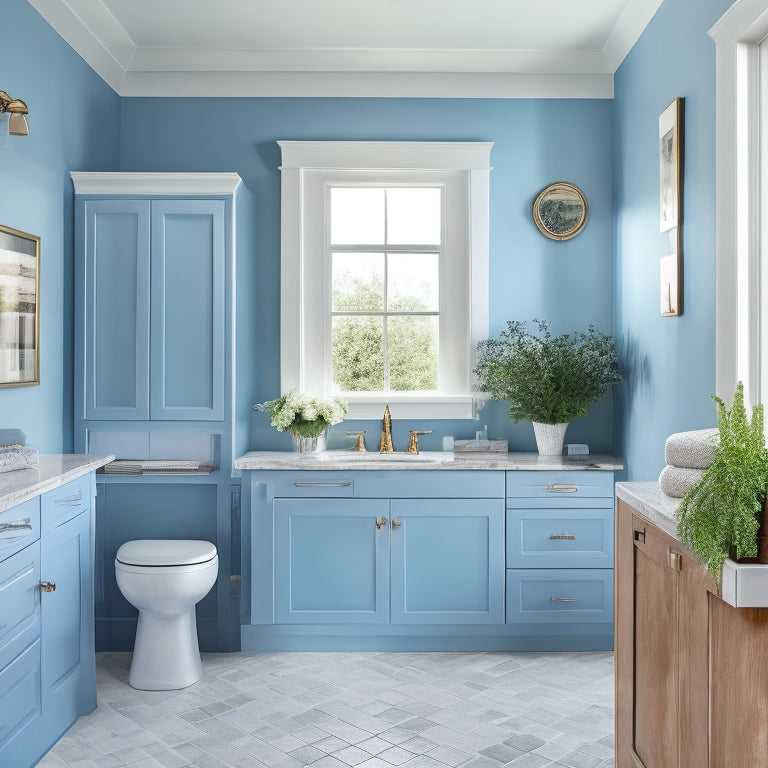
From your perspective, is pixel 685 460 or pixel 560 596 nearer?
pixel 685 460

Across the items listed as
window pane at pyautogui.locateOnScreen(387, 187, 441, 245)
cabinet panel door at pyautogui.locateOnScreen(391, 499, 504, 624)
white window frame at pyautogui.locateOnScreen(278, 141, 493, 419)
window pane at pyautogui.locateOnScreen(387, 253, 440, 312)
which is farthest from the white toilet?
window pane at pyautogui.locateOnScreen(387, 187, 441, 245)

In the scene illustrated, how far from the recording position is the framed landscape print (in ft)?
9.40

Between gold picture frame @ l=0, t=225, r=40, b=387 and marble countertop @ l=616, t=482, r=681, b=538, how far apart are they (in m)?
2.18

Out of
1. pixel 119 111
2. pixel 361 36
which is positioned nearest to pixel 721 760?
pixel 361 36

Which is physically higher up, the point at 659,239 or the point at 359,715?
the point at 659,239

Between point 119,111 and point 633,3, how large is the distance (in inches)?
98.1

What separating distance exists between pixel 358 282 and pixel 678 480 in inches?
91.9

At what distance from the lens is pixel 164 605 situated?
3.13m

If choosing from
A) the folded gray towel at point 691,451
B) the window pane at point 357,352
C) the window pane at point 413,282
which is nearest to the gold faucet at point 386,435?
the window pane at point 357,352

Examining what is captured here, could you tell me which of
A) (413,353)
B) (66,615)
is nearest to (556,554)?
(413,353)

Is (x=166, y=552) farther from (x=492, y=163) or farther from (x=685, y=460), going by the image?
(x=492, y=163)

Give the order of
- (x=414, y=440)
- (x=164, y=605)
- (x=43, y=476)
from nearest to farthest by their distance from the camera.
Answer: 1. (x=43, y=476)
2. (x=164, y=605)
3. (x=414, y=440)

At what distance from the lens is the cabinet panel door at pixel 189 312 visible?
11.5 feet

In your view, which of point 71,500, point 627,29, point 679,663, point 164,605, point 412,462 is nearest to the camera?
point 679,663
